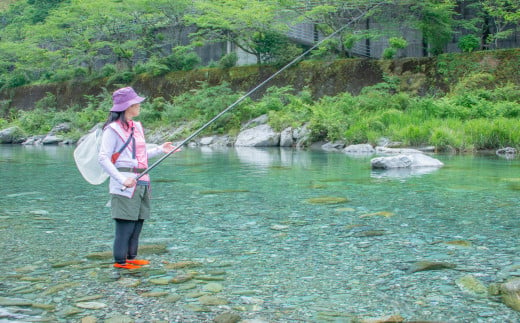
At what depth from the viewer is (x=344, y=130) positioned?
18984mm

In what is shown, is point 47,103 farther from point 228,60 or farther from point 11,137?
point 228,60

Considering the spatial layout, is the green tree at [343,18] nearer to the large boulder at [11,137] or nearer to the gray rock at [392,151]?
the gray rock at [392,151]

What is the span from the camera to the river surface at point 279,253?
2936mm

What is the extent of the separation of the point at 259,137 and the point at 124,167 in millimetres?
17497

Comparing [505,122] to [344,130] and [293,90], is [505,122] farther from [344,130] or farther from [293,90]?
[293,90]

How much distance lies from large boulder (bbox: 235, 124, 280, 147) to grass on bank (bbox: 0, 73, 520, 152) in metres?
0.44

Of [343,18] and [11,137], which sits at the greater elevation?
[343,18]

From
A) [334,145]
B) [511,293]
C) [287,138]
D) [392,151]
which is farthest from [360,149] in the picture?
[511,293]

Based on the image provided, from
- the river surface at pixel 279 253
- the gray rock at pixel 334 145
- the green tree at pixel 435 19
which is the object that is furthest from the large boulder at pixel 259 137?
the river surface at pixel 279 253

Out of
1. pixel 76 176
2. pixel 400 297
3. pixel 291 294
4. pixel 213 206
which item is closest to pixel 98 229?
pixel 213 206

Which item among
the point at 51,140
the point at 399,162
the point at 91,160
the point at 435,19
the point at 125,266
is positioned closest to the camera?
the point at 125,266

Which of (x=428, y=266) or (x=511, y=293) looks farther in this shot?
(x=428, y=266)

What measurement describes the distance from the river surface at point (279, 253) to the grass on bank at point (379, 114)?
28.3 feet

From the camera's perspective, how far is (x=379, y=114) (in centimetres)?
1920
